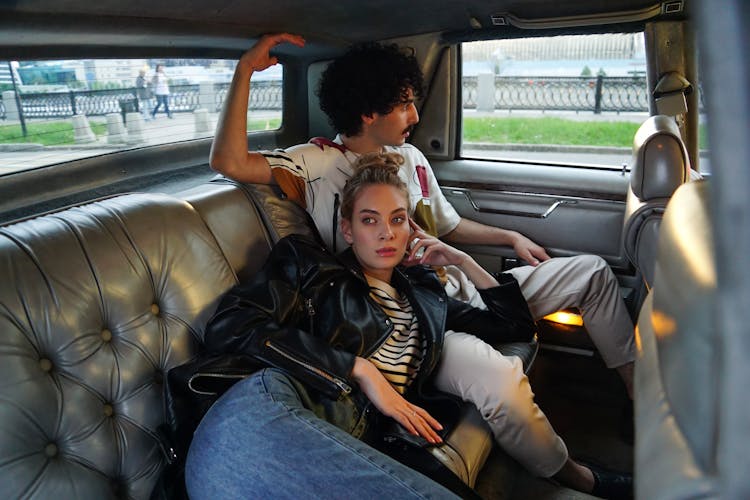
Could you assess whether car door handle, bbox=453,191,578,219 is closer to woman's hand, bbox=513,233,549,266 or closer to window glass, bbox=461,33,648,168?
woman's hand, bbox=513,233,549,266

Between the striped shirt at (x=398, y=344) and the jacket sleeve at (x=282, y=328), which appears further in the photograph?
the striped shirt at (x=398, y=344)

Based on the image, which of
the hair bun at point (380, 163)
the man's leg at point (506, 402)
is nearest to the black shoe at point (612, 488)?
the man's leg at point (506, 402)

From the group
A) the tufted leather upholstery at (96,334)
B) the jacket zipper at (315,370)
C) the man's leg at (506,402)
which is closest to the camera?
the tufted leather upholstery at (96,334)

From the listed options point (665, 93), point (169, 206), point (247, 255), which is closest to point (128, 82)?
point (169, 206)

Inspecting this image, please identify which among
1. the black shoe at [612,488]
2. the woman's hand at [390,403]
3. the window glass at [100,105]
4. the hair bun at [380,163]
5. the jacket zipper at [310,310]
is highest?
the window glass at [100,105]

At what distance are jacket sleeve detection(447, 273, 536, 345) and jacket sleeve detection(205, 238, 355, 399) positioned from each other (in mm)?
630

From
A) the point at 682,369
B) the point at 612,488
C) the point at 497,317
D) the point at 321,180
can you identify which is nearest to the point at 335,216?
the point at 321,180

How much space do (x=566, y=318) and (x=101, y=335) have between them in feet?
6.34

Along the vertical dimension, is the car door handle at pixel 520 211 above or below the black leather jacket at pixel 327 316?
Answer: above

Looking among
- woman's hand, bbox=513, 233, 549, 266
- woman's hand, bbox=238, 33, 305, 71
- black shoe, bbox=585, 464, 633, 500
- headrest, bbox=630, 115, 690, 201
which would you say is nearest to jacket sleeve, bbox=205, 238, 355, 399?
woman's hand, bbox=238, 33, 305, 71

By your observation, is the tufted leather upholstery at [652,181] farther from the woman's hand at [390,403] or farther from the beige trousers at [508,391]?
the woman's hand at [390,403]

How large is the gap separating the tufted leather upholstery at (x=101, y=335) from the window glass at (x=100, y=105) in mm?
413

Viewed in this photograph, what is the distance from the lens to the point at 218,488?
1313 mm

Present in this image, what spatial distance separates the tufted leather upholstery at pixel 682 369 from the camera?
528 mm
